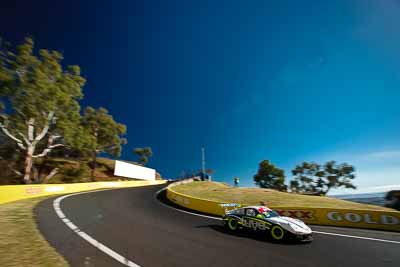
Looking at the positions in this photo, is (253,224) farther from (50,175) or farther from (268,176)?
(268,176)

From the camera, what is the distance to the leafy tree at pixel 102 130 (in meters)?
49.6

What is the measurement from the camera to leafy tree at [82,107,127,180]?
49.6 m

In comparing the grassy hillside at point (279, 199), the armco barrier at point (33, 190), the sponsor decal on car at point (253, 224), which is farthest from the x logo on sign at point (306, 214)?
the armco barrier at point (33, 190)

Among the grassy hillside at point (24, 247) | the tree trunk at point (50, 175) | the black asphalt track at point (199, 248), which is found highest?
the tree trunk at point (50, 175)

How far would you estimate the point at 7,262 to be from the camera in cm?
539

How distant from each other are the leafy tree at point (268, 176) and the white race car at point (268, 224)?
63771mm

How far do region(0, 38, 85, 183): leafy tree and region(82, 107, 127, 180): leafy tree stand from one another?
1353 centimetres

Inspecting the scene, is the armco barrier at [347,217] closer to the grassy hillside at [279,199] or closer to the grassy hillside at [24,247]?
the grassy hillside at [279,199]

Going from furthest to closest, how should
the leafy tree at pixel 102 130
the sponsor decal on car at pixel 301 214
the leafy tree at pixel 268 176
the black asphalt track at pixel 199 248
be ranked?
A: 1. the leafy tree at pixel 268 176
2. the leafy tree at pixel 102 130
3. the sponsor decal on car at pixel 301 214
4. the black asphalt track at pixel 199 248

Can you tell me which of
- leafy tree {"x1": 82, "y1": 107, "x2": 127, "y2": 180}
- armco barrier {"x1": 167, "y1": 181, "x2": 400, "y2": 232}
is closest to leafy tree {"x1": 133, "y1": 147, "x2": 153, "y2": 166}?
leafy tree {"x1": 82, "y1": 107, "x2": 127, "y2": 180}

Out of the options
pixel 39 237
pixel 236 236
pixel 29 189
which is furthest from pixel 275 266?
pixel 29 189

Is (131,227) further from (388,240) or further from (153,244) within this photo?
(388,240)

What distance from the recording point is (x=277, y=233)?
29.0ft

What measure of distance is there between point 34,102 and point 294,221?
34.8 metres
